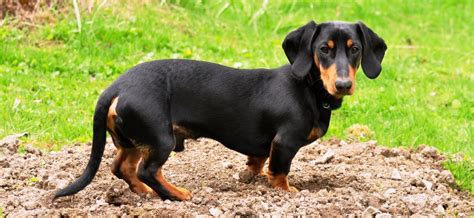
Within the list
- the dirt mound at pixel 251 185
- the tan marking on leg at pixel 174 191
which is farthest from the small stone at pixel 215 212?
the tan marking on leg at pixel 174 191

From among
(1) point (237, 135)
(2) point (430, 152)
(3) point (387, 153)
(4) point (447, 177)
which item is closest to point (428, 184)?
(4) point (447, 177)

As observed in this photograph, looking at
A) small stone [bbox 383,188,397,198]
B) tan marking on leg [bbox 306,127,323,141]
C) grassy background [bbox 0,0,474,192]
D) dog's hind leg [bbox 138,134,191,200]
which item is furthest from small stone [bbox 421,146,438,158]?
dog's hind leg [bbox 138,134,191,200]

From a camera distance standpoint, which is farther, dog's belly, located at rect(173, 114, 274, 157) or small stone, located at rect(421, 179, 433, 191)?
small stone, located at rect(421, 179, 433, 191)

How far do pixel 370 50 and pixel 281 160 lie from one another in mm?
877

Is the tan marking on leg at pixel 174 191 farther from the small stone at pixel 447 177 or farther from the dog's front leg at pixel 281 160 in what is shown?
the small stone at pixel 447 177

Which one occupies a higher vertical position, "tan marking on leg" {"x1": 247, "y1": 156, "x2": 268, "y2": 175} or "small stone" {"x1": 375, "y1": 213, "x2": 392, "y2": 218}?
"small stone" {"x1": 375, "y1": 213, "x2": 392, "y2": 218}

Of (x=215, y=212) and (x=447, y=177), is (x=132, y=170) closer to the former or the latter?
(x=215, y=212)

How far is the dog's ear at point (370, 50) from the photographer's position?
5410mm

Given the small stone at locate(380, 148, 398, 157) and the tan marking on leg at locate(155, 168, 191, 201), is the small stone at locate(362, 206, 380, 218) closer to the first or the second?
the tan marking on leg at locate(155, 168, 191, 201)

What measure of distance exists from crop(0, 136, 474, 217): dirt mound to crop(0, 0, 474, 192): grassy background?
1.56ft

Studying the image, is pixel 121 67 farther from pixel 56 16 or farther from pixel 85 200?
pixel 85 200

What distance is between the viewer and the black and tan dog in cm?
506

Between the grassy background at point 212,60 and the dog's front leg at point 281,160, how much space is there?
4.88ft

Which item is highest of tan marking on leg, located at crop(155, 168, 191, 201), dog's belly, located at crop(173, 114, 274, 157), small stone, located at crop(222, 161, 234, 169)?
dog's belly, located at crop(173, 114, 274, 157)
